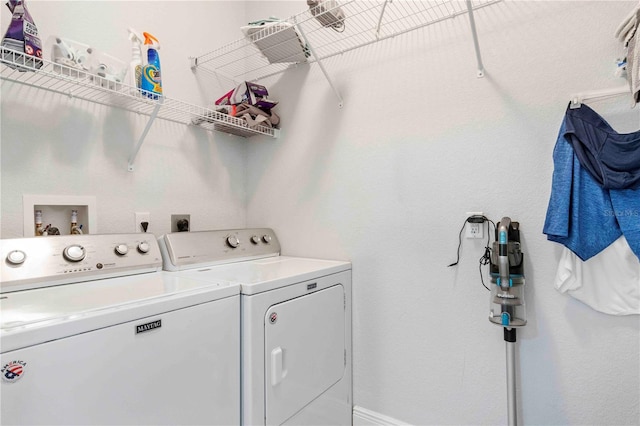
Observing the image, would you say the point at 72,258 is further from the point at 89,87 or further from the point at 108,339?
the point at 89,87

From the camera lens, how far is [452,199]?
158 centimetres

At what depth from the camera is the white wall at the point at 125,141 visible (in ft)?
4.47

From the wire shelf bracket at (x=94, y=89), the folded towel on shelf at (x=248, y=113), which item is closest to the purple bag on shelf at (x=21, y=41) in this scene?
the wire shelf bracket at (x=94, y=89)

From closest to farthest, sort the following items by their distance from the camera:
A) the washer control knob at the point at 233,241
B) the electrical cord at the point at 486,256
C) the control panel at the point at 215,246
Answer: the electrical cord at the point at 486,256 < the control panel at the point at 215,246 < the washer control knob at the point at 233,241

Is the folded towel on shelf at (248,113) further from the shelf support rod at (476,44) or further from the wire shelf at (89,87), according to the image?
the shelf support rod at (476,44)

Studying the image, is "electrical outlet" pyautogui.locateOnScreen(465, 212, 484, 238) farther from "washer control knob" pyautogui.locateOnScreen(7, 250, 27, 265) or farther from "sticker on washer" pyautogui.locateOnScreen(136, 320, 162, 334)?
"washer control knob" pyautogui.locateOnScreen(7, 250, 27, 265)

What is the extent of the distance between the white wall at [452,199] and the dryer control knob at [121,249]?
3.04ft

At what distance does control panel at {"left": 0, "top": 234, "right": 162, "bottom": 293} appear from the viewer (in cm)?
113

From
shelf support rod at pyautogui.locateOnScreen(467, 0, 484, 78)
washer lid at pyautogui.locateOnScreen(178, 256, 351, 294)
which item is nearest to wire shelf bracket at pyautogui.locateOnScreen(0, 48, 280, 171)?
washer lid at pyautogui.locateOnScreen(178, 256, 351, 294)

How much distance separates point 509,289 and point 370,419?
1.03 meters

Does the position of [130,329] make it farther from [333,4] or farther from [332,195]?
[333,4]

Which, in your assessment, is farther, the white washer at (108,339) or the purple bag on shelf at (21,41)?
the purple bag on shelf at (21,41)

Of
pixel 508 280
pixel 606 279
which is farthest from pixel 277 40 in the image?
pixel 606 279

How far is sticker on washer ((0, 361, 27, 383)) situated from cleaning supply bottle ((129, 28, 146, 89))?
3.88 feet
